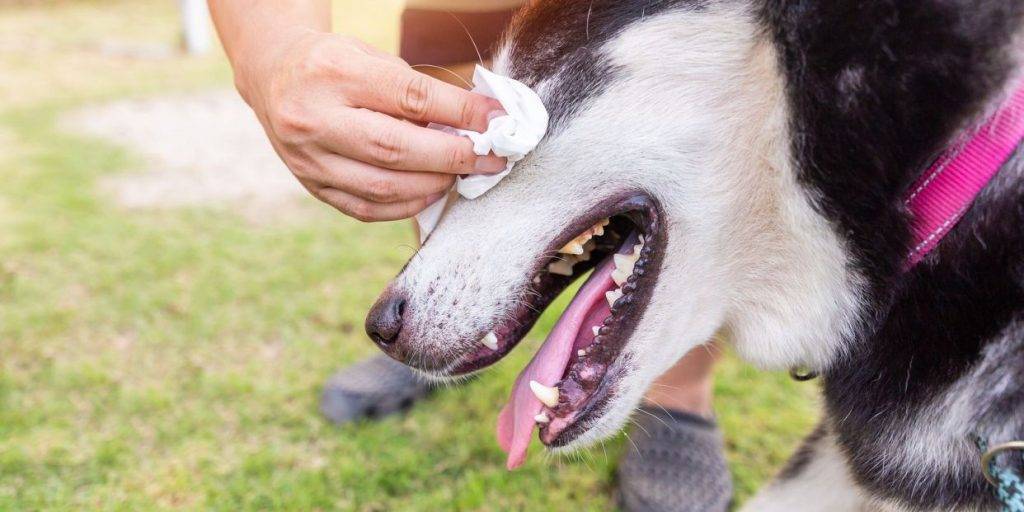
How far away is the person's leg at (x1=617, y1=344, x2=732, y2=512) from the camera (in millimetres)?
2256

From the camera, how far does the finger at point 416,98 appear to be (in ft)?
4.70

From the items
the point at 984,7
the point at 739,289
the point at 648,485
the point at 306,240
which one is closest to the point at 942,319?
the point at 739,289

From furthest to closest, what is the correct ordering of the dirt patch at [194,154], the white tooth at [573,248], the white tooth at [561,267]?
the dirt patch at [194,154], the white tooth at [561,267], the white tooth at [573,248]

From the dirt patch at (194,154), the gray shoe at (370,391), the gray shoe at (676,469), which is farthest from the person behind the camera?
the dirt patch at (194,154)

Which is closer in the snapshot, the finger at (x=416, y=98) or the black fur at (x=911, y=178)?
the black fur at (x=911, y=178)

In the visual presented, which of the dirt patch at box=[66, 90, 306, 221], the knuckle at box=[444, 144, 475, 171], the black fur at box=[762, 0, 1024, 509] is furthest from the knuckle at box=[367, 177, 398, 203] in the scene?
the dirt patch at box=[66, 90, 306, 221]

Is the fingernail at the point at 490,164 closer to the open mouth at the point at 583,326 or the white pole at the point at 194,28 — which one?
the open mouth at the point at 583,326

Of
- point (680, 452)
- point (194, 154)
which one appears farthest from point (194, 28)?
point (680, 452)

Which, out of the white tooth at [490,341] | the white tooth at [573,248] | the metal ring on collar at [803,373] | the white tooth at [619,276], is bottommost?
the metal ring on collar at [803,373]

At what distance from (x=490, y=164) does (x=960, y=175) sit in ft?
2.46

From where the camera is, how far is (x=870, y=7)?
129cm

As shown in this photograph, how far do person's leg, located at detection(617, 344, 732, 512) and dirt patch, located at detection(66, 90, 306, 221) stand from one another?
2473 millimetres

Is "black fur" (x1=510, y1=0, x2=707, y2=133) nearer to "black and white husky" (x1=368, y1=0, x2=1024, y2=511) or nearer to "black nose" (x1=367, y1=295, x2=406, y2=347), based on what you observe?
"black and white husky" (x1=368, y1=0, x2=1024, y2=511)

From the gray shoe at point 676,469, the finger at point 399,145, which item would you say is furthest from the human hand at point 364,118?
the gray shoe at point 676,469
